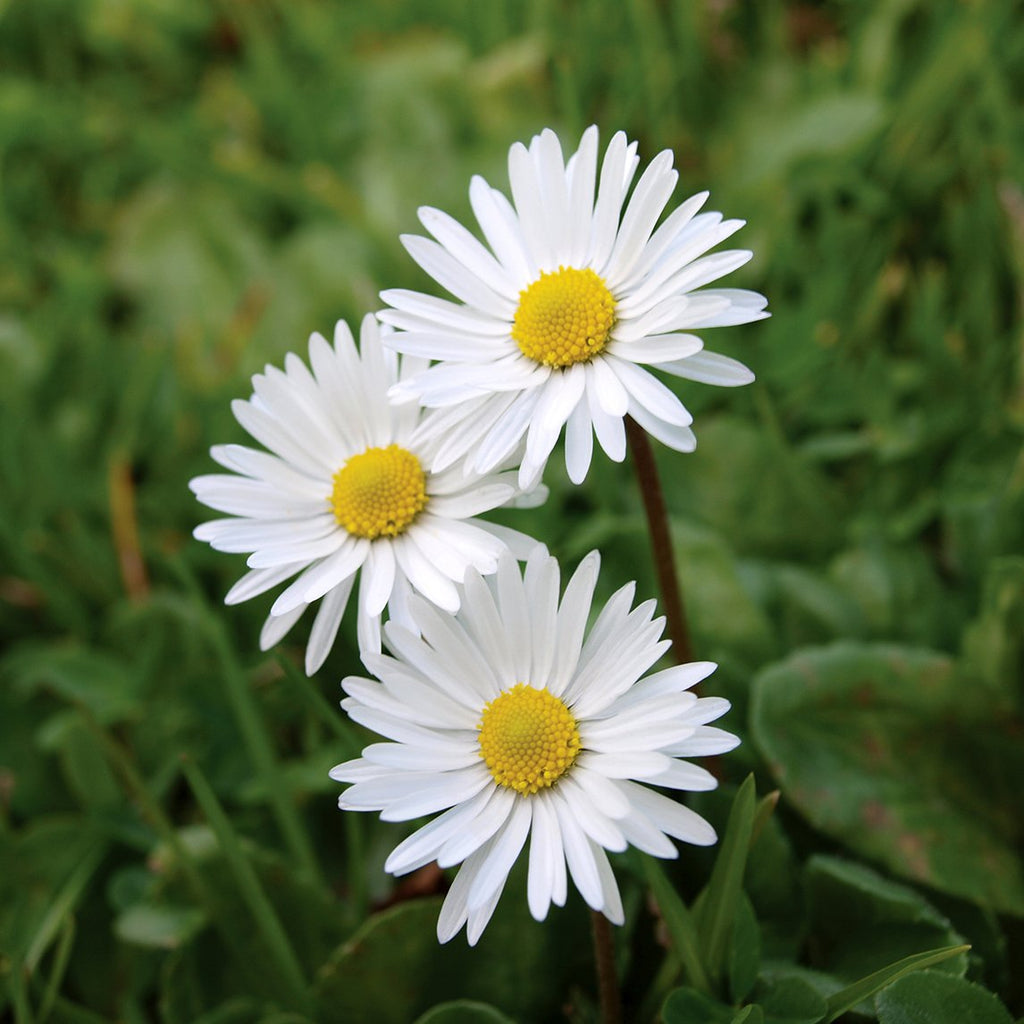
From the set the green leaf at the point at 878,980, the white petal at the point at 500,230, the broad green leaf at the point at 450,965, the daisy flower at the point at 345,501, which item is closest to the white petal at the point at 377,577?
the daisy flower at the point at 345,501

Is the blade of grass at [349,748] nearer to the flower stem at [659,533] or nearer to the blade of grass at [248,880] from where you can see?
the blade of grass at [248,880]

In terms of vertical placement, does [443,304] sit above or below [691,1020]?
above

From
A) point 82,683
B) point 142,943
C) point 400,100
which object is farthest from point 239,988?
point 400,100

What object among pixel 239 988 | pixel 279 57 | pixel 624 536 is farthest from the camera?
pixel 279 57

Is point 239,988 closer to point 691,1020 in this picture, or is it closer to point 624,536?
point 691,1020

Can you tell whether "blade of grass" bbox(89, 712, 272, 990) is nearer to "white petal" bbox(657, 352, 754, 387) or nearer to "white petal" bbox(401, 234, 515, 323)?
"white petal" bbox(401, 234, 515, 323)

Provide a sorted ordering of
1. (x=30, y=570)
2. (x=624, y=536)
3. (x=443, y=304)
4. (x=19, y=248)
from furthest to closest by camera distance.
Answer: (x=19, y=248)
(x=30, y=570)
(x=624, y=536)
(x=443, y=304)

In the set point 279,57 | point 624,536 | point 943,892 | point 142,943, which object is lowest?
point 943,892
